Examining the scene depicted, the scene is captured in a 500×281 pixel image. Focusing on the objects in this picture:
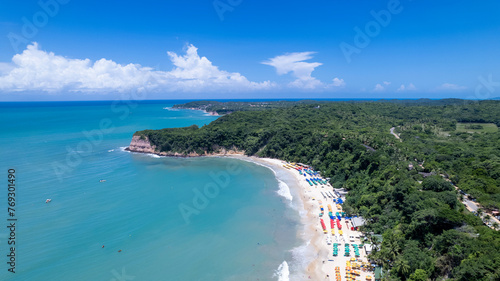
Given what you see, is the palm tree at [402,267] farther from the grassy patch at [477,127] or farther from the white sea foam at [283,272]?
the grassy patch at [477,127]

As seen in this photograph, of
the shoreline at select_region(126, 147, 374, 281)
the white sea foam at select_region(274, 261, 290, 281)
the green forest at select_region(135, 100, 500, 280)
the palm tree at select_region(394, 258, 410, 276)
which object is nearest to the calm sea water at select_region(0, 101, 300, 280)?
the white sea foam at select_region(274, 261, 290, 281)

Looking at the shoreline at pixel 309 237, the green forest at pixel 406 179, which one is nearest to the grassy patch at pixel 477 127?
the green forest at pixel 406 179

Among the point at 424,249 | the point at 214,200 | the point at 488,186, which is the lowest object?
the point at 214,200

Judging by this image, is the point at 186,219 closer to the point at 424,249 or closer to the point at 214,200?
the point at 214,200

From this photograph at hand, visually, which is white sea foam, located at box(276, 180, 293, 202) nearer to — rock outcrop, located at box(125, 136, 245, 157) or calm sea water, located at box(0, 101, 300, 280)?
calm sea water, located at box(0, 101, 300, 280)

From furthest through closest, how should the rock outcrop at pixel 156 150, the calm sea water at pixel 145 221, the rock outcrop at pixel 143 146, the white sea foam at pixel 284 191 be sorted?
the rock outcrop at pixel 143 146
the rock outcrop at pixel 156 150
the white sea foam at pixel 284 191
the calm sea water at pixel 145 221

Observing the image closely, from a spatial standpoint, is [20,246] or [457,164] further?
[457,164]

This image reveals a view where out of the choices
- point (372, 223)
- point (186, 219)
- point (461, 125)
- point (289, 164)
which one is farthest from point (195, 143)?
point (461, 125)
